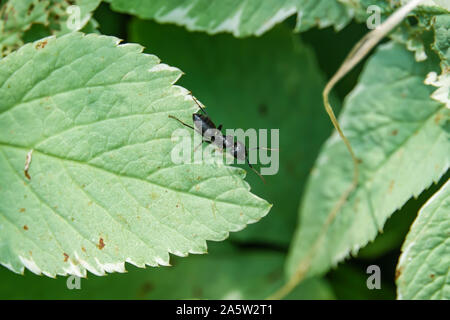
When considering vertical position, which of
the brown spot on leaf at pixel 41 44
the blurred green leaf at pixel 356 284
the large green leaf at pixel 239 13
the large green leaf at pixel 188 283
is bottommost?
A: the blurred green leaf at pixel 356 284

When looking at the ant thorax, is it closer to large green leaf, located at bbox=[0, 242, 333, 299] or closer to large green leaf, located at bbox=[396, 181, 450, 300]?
large green leaf, located at bbox=[396, 181, 450, 300]

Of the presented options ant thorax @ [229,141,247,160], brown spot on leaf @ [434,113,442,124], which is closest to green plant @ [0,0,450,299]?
brown spot on leaf @ [434,113,442,124]

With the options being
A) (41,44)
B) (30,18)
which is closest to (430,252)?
(41,44)

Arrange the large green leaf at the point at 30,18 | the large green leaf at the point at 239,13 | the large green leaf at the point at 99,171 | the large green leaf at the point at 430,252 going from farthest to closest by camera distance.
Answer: the large green leaf at the point at 239,13 → the large green leaf at the point at 30,18 → the large green leaf at the point at 430,252 → the large green leaf at the point at 99,171

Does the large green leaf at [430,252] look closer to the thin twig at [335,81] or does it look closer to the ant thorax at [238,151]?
the thin twig at [335,81]

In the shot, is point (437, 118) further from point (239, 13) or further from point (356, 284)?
point (356, 284)

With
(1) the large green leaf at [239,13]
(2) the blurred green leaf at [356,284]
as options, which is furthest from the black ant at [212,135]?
(2) the blurred green leaf at [356,284]
